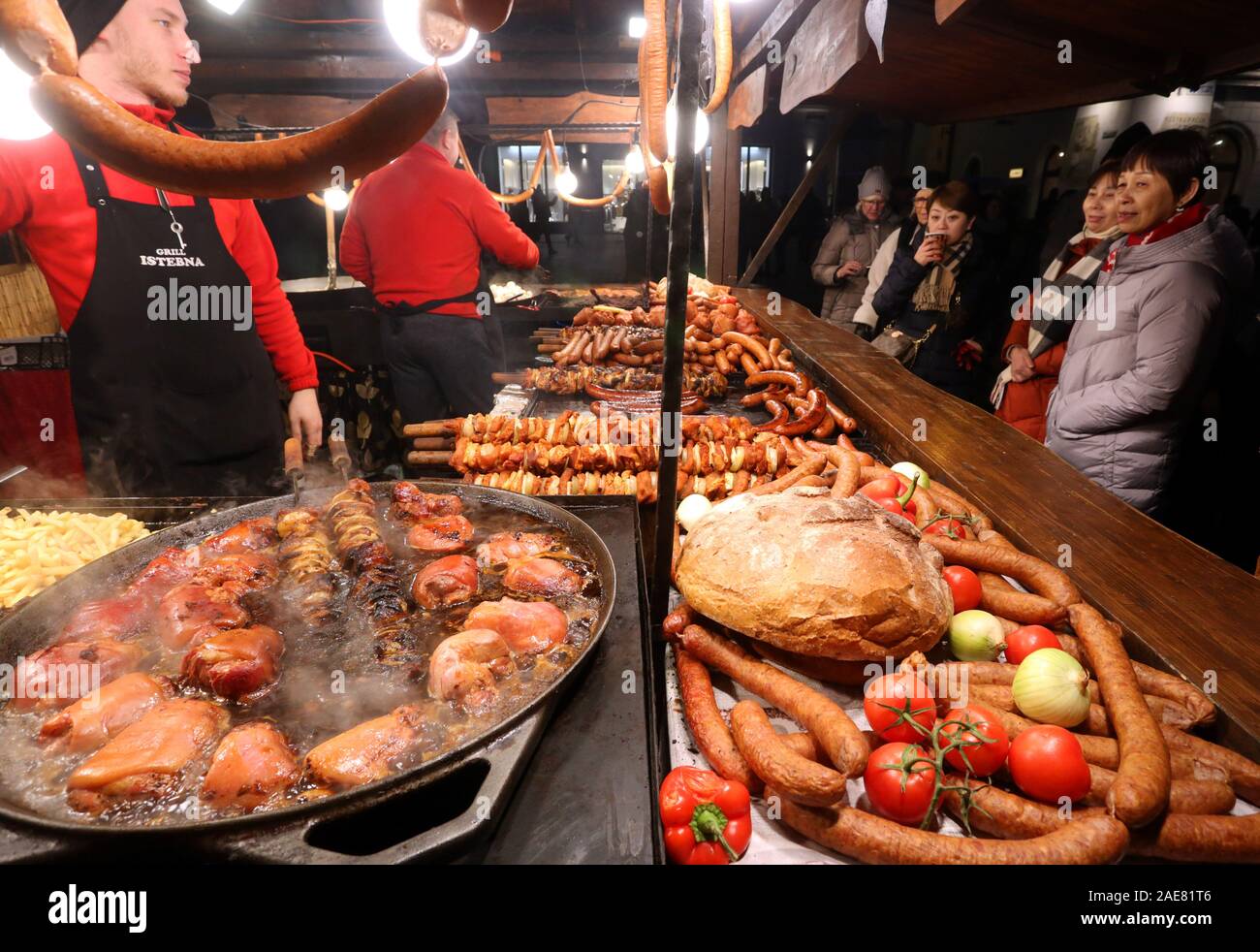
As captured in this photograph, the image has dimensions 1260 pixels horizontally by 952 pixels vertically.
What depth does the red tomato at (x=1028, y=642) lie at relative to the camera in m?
2.12

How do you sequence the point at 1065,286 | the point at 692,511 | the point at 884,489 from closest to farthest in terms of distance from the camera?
the point at 884,489
the point at 692,511
the point at 1065,286

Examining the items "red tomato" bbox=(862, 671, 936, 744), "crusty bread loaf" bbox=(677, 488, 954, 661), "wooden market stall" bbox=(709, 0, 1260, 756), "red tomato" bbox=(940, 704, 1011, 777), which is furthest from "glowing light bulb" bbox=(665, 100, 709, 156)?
"red tomato" bbox=(940, 704, 1011, 777)

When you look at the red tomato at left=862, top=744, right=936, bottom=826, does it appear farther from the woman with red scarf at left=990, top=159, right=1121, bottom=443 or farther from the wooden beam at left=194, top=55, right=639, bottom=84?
the wooden beam at left=194, top=55, right=639, bottom=84

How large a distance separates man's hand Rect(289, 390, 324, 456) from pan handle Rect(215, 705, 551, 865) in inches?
129

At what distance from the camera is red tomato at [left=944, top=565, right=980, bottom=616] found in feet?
7.84

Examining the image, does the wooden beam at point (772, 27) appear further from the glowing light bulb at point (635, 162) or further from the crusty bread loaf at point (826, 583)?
the crusty bread loaf at point (826, 583)

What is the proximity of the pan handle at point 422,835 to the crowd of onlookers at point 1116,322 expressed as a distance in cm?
413

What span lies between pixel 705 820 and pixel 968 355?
6130 millimetres

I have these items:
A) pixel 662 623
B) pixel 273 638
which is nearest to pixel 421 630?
pixel 273 638

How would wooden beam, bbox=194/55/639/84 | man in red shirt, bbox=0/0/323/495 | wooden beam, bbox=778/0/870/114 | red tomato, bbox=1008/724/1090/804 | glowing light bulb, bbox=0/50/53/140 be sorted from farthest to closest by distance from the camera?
wooden beam, bbox=194/55/639/84
wooden beam, bbox=778/0/870/114
man in red shirt, bbox=0/0/323/495
glowing light bulb, bbox=0/50/53/140
red tomato, bbox=1008/724/1090/804

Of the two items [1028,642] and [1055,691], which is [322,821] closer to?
[1055,691]

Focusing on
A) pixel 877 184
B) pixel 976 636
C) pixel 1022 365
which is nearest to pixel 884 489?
pixel 976 636

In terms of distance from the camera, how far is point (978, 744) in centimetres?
166

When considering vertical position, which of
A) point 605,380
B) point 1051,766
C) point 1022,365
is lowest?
point 1051,766
